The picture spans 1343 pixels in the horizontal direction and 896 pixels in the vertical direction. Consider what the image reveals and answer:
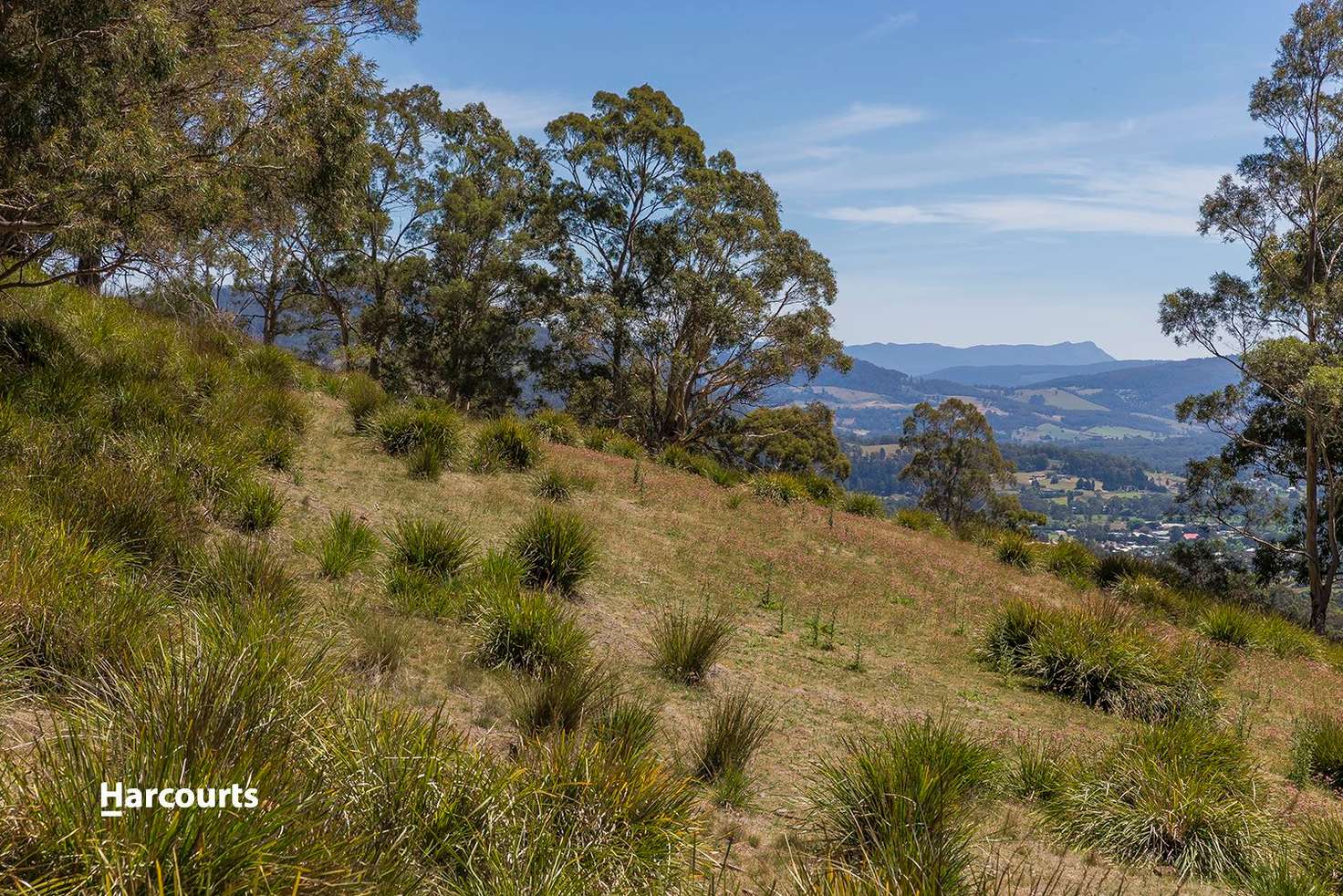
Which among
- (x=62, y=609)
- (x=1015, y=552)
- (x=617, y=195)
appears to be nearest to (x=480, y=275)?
(x=617, y=195)

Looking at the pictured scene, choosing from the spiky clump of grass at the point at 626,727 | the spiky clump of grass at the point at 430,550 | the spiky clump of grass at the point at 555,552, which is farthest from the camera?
the spiky clump of grass at the point at 555,552

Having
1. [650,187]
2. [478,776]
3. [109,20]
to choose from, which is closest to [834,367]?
[650,187]

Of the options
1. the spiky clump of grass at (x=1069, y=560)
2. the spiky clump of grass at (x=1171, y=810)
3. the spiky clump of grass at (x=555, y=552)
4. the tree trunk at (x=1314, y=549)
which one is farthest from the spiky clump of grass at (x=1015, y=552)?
the spiky clump of grass at (x=555, y=552)

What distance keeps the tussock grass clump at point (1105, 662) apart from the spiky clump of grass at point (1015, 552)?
6.80 metres

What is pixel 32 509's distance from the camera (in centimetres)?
515

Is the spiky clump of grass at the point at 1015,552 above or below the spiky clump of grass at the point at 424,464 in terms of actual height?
below

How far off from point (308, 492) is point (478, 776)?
695 centimetres

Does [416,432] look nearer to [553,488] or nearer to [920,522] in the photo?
[553,488]

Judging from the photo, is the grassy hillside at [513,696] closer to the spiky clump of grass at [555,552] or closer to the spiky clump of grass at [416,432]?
A: the spiky clump of grass at [555,552]

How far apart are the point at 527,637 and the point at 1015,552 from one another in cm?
1357

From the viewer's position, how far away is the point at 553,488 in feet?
40.8

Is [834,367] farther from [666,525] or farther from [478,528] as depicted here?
[478,528]

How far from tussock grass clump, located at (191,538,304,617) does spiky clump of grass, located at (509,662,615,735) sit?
1.73 meters

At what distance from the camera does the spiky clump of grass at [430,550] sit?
7298 mm
